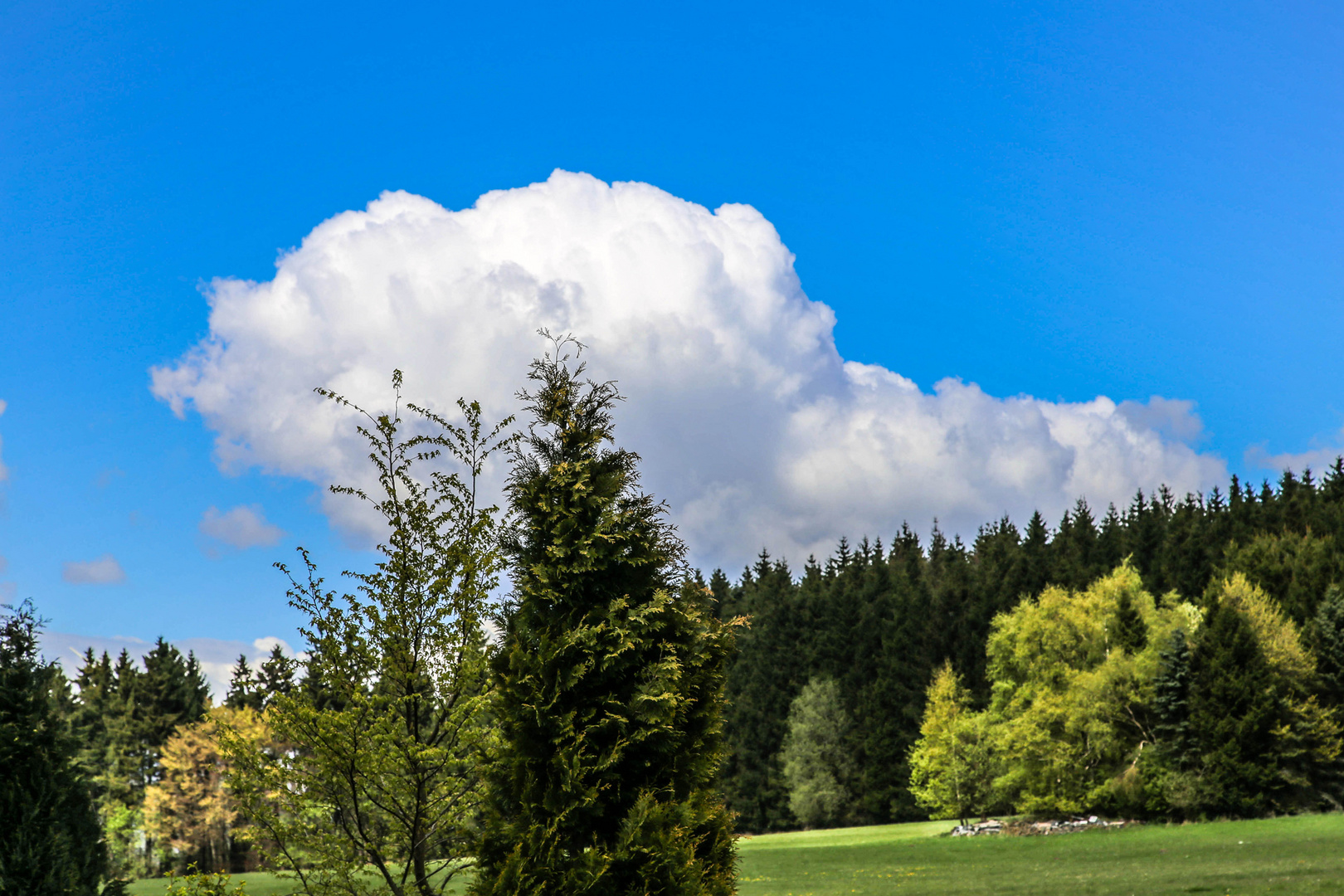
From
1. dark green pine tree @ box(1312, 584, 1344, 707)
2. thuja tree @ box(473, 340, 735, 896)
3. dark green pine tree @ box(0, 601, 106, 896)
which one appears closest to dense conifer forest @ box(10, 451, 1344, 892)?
dark green pine tree @ box(1312, 584, 1344, 707)

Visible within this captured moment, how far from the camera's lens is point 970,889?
28344mm

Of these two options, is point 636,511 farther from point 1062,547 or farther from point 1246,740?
point 1062,547

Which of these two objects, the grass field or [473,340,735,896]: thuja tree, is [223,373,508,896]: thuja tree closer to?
[473,340,735,896]: thuja tree

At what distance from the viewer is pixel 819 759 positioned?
7406 centimetres

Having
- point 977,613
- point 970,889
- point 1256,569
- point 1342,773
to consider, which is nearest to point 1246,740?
point 1342,773

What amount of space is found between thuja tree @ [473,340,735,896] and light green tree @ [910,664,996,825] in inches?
2043

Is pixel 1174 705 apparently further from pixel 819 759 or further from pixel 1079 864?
pixel 819 759

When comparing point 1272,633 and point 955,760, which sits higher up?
point 1272,633

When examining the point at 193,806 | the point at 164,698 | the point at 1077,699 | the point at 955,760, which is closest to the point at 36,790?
the point at 1077,699

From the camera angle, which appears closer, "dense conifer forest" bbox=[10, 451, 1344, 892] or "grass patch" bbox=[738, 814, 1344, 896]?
"grass patch" bbox=[738, 814, 1344, 896]

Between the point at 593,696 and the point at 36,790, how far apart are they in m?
11.4

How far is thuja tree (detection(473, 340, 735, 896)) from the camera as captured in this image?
31.8 ft

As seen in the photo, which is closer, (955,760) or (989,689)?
(955,760)

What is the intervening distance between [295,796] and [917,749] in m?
60.6
